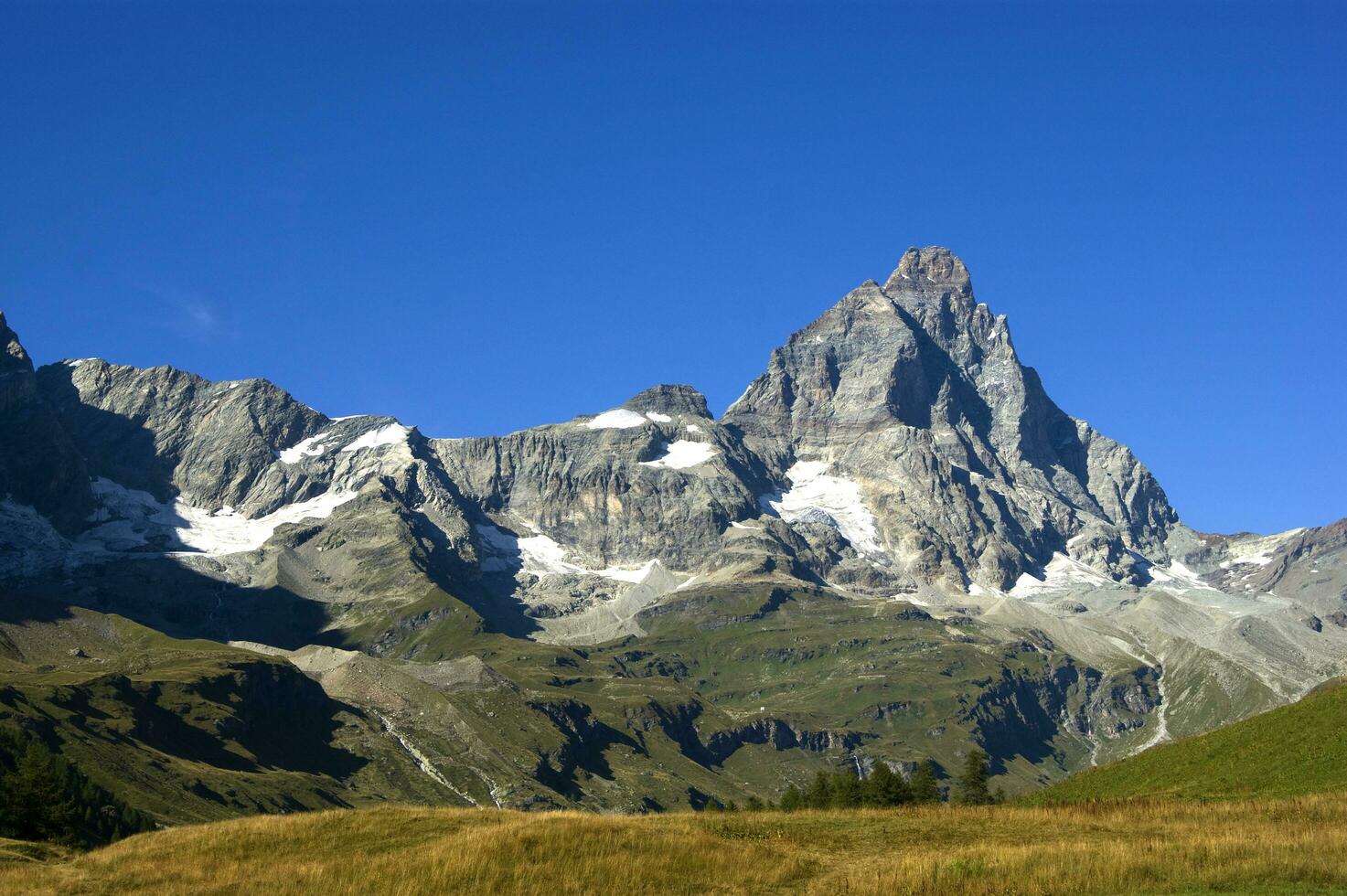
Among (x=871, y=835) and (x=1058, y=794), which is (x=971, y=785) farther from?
(x=871, y=835)

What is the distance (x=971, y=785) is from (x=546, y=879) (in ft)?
370

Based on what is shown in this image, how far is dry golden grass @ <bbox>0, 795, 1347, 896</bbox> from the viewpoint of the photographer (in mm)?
38375

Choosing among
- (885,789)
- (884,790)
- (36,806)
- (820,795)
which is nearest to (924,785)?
(885,789)

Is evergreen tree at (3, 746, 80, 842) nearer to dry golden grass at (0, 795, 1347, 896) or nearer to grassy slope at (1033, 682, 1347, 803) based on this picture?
Answer: dry golden grass at (0, 795, 1347, 896)

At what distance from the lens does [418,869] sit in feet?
138

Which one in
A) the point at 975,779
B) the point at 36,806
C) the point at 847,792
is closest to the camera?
the point at 36,806

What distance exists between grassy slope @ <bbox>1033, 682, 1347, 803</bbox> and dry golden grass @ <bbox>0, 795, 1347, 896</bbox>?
26.0ft

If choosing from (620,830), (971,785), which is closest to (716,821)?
(620,830)

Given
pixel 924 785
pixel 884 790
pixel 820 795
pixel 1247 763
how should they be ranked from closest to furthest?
pixel 1247 763 → pixel 924 785 → pixel 884 790 → pixel 820 795

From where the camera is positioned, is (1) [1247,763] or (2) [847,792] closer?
(1) [1247,763]

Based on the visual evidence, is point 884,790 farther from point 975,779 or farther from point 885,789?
point 975,779

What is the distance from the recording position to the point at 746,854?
145 feet

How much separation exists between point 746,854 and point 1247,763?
3236cm

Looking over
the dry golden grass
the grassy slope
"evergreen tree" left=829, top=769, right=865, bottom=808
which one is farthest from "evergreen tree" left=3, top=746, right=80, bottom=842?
the grassy slope
